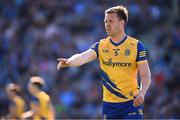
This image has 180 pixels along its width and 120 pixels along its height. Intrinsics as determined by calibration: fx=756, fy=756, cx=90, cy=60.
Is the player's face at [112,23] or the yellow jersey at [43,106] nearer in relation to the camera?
the player's face at [112,23]

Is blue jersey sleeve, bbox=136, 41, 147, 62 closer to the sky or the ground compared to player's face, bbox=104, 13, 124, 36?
closer to the ground

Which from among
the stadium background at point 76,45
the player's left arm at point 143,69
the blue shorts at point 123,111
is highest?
the stadium background at point 76,45

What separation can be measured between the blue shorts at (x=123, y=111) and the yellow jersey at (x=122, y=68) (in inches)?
2.2

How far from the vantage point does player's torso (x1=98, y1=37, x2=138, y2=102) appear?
8.98 meters

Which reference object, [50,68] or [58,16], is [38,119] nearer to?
[50,68]

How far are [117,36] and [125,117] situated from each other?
0.97 metres

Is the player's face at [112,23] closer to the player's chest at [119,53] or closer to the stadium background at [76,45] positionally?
the player's chest at [119,53]

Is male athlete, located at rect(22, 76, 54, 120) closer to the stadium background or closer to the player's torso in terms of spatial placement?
the stadium background

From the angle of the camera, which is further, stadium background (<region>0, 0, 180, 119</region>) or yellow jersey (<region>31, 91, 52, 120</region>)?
stadium background (<region>0, 0, 180, 119</region>)

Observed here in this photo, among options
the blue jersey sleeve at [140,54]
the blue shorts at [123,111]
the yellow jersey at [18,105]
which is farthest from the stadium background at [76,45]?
the blue jersey sleeve at [140,54]

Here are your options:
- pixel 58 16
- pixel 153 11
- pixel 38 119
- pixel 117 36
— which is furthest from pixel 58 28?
pixel 117 36

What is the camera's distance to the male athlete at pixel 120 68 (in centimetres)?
896

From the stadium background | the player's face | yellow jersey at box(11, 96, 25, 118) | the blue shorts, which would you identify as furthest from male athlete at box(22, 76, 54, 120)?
the player's face

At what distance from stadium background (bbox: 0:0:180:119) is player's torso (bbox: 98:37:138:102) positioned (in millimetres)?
7677
